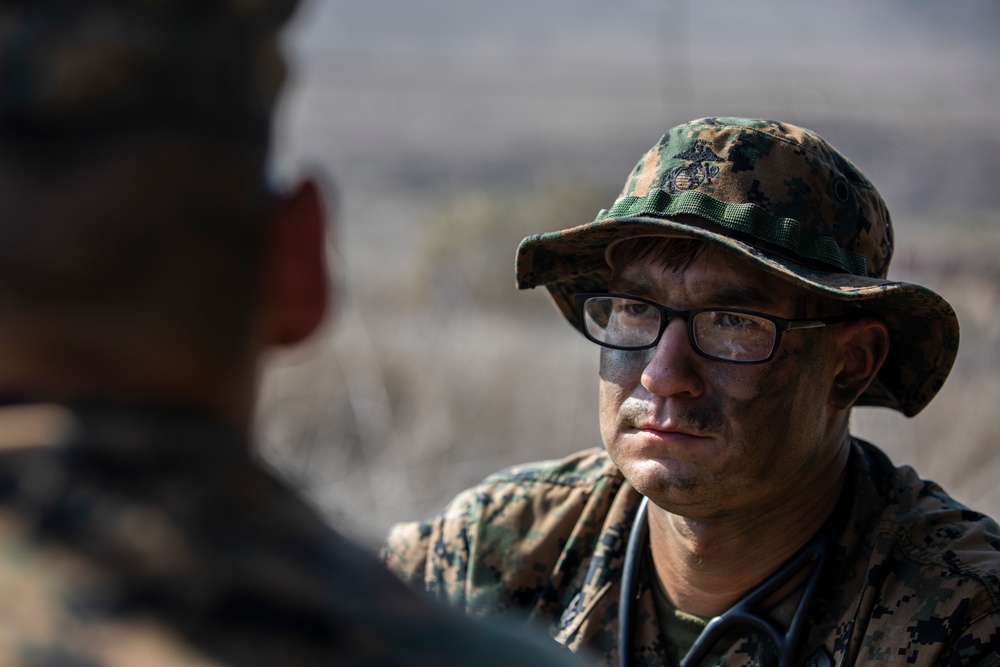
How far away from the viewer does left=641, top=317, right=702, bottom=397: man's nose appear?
102 inches

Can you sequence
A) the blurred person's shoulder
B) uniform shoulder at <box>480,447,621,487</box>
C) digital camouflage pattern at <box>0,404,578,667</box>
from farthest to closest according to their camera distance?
uniform shoulder at <box>480,447,621,487</box>, the blurred person's shoulder, digital camouflage pattern at <box>0,404,578,667</box>

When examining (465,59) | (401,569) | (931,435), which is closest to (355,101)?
(465,59)

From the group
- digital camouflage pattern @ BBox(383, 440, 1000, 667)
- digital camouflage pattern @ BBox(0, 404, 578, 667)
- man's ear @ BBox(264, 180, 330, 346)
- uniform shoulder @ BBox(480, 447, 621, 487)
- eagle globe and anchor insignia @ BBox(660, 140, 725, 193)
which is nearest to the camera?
digital camouflage pattern @ BBox(0, 404, 578, 667)

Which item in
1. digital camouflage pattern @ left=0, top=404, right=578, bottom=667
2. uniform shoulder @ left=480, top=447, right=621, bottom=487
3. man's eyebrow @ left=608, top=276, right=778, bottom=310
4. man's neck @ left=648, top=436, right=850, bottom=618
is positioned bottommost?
digital camouflage pattern @ left=0, top=404, right=578, bottom=667

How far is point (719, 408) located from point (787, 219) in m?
0.46

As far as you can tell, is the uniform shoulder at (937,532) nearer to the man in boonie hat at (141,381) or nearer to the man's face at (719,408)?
the man's face at (719,408)

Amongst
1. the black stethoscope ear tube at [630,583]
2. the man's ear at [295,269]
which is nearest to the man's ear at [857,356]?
the black stethoscope ear tube at [630,583]

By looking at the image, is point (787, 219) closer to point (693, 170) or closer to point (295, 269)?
point (693, 170)

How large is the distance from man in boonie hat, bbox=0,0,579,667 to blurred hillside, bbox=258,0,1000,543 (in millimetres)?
213

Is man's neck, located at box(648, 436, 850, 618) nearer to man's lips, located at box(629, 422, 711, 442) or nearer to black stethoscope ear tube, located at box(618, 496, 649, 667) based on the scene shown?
black stethoscope ear tube, located at box(618, 496, 649, 667)

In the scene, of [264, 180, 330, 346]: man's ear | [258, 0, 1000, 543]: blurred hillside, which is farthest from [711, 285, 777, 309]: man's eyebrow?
[264, 180, 330, 346]: man's ear

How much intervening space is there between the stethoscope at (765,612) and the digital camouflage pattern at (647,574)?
0.13 feet

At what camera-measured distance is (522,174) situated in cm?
2531

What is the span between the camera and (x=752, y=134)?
272 centimetres
